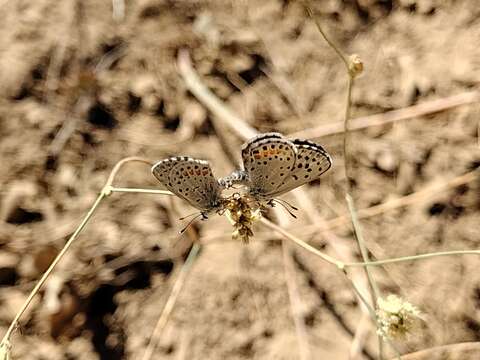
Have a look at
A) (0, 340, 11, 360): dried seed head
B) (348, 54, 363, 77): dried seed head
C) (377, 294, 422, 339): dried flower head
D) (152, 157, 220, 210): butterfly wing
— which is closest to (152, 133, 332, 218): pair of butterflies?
(152, 157, 220, 210): butterfly wing

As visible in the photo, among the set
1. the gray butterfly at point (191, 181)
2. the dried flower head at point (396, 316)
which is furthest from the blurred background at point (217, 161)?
the gray butterfly at point (191, 181)

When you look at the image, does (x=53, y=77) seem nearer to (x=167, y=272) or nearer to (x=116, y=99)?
(x=116, y=99)

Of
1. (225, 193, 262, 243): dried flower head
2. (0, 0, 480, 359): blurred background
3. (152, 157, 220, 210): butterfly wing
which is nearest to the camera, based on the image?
(152, 157, 220, 210): butterfly wing

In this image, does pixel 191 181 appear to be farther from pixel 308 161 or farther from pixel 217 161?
pixel 217 161

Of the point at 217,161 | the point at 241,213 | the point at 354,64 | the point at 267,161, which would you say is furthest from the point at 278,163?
the point at 217,161

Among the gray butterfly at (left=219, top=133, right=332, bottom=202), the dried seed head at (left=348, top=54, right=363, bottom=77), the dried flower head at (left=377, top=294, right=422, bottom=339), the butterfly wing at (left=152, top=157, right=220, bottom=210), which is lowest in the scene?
the dried flower head at (left=377, top=294, right=422, bottom=339)

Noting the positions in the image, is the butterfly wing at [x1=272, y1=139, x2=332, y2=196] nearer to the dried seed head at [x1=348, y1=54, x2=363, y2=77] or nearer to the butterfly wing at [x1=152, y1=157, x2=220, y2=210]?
the butterfly wing at [x1=152, y1=157, x2=220, y2=210]

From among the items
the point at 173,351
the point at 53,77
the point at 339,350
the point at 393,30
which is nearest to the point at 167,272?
the point at 173,351
